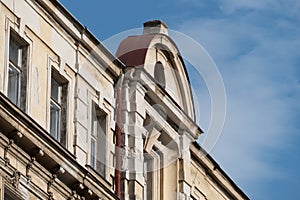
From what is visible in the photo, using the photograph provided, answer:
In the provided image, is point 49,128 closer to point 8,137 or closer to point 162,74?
point 8,137

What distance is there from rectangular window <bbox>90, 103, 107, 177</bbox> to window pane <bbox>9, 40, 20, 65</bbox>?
3.73m

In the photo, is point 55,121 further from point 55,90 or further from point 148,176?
point 148,176

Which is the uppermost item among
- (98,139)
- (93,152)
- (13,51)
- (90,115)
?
(90,115)

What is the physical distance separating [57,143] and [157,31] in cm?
828

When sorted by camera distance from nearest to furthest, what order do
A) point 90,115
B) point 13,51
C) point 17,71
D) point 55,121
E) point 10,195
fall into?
1. point 10,195
2. point 17,71
3. point 13,51
4. point 55,121
5. point 90,115

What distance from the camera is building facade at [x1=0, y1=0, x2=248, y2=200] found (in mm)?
49719

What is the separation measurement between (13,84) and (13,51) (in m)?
0.87

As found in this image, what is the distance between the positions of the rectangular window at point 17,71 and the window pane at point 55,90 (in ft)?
5.36

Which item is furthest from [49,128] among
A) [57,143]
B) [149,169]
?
[149,169]

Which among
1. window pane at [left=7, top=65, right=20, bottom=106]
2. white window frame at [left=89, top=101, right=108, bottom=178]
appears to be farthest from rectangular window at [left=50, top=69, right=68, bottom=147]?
window pane at [left=7, top=65, right=20, bottom=106]

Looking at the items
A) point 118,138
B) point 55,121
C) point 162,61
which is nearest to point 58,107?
point 55,121

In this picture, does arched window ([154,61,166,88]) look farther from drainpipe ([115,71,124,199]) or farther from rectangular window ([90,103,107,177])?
rectangular window ([90,103,107,177])

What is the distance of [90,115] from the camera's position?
53.7 meters

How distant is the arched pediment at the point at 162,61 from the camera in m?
56.5
